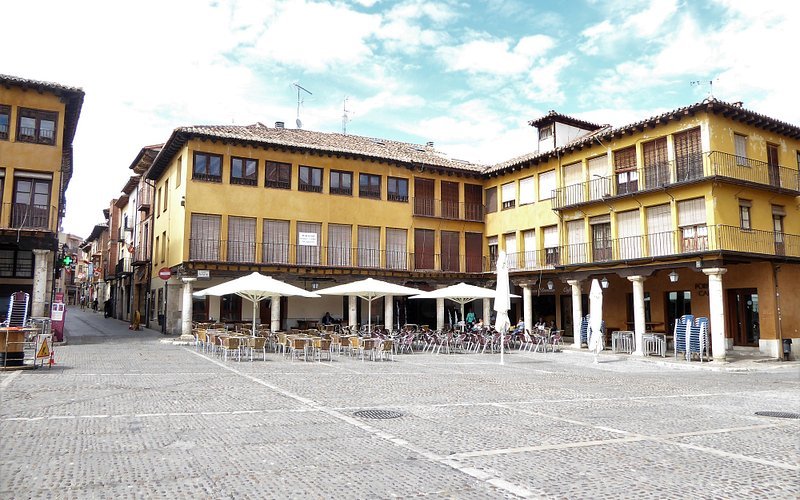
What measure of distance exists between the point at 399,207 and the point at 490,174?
5703mm

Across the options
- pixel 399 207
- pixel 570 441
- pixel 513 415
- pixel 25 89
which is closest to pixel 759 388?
pixel 513 415

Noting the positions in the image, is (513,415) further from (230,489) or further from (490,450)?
(230,489)

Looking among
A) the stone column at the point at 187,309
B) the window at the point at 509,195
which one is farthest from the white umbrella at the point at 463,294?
the stone column at the point at 187,309

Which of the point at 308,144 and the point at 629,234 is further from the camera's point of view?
the point at 308,144

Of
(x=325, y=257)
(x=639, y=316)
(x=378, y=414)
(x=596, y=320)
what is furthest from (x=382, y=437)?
(x=325, y=257)

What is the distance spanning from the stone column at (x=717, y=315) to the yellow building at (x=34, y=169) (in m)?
24.5

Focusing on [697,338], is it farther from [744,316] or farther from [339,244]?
[339,244]

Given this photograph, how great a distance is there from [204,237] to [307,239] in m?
4.87

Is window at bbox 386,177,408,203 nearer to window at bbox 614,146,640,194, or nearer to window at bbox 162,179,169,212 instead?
window at bbox 614,146,640,194

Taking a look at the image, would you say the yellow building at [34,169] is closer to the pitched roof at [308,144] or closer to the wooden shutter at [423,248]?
the pitched roof at [308,144]

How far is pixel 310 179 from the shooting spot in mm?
29969

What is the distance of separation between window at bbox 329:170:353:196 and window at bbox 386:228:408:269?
299cm

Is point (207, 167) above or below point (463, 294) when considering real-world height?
above

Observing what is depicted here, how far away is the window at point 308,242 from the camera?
29234 mm
